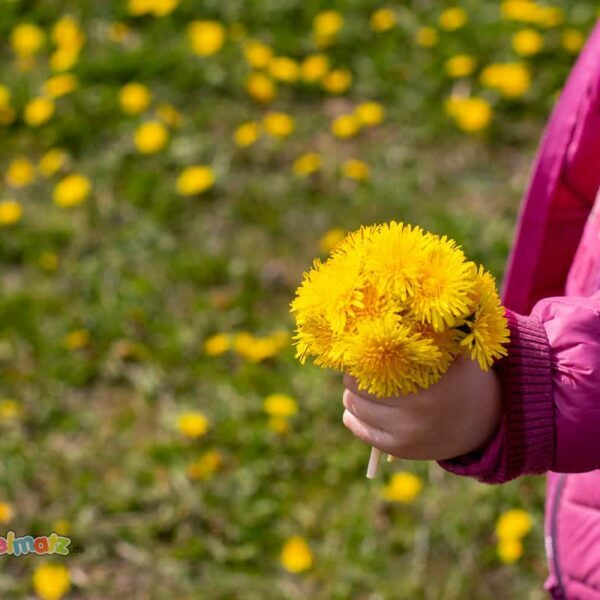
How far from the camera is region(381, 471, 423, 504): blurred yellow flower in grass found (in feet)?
6.55

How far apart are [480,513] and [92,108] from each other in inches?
64.8

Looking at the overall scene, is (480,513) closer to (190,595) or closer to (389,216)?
(190,595)

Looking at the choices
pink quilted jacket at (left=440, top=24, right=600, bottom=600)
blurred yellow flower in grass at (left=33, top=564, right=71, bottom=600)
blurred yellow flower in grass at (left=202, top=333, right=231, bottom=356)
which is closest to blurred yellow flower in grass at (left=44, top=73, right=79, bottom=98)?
blurred yellow flower in grass at (left=202, top=333, right=231, bottom=356)

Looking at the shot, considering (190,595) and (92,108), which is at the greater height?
(92,108)

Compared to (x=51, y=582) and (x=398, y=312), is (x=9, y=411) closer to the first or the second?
(x=51, y=582)

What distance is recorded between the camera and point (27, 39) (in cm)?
319

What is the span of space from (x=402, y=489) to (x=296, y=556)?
0.24 meters

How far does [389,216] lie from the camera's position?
257 centimetres

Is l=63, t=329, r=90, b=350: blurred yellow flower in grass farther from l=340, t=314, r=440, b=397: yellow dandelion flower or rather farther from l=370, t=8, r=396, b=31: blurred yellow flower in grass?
l=340, t=314, r=440, b=397: yellow dandelion flower

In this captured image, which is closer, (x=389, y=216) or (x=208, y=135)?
(x=389, y=216)

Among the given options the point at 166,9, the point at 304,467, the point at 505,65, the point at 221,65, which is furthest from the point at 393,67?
the point at 304,467

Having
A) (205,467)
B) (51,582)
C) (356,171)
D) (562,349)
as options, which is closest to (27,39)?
(356,171)

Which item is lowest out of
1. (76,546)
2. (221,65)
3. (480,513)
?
(76,546)

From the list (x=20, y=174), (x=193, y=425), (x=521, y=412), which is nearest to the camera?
(x=521, y=412)
